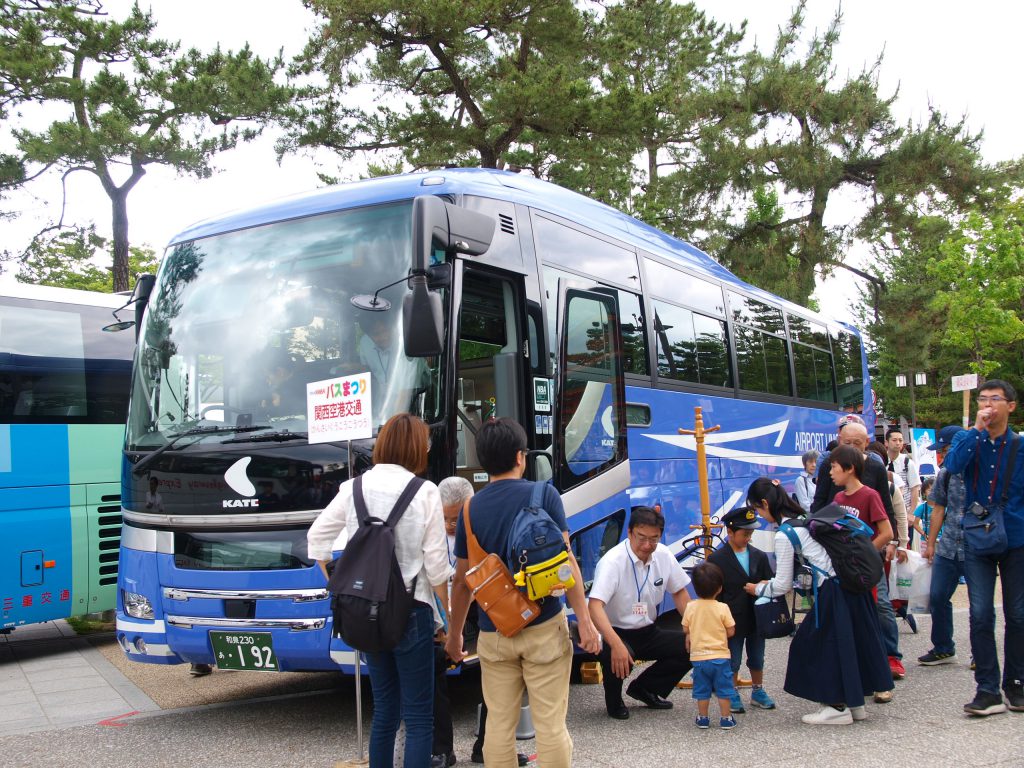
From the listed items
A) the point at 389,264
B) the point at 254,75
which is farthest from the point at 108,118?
the point at 389,264

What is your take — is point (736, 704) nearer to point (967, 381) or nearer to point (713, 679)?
point (713, 679)

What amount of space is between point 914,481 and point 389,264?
27.8 ft

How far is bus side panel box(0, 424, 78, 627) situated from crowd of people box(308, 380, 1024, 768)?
197 inches

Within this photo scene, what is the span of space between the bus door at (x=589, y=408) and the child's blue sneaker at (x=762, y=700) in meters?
1.57

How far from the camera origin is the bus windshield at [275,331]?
5.48 metres

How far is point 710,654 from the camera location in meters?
5.50

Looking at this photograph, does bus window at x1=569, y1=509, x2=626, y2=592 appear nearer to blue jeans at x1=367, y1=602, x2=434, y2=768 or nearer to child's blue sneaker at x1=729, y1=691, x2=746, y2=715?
child's blue sneaker at x1=729, y1=691, x2=746, y2=715

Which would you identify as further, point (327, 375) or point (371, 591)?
point (327, 375)

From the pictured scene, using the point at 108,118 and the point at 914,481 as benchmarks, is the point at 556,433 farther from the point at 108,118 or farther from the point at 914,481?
the point at 108,118

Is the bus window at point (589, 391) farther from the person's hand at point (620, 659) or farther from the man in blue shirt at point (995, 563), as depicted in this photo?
the man in blue shirt at point (995, 563)

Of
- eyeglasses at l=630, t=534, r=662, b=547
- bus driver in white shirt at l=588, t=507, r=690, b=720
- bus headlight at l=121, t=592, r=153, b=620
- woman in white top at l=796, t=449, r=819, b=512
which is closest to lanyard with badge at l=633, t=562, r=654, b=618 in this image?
bus driver in white shirt at l=588, t=507, r=690, b=720

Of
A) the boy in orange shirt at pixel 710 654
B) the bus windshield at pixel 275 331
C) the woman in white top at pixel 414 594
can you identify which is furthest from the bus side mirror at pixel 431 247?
the boy in orange shirt at pixel 710 654

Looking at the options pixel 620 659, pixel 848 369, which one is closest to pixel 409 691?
pixel 620 659

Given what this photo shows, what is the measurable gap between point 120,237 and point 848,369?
16.3 metres
